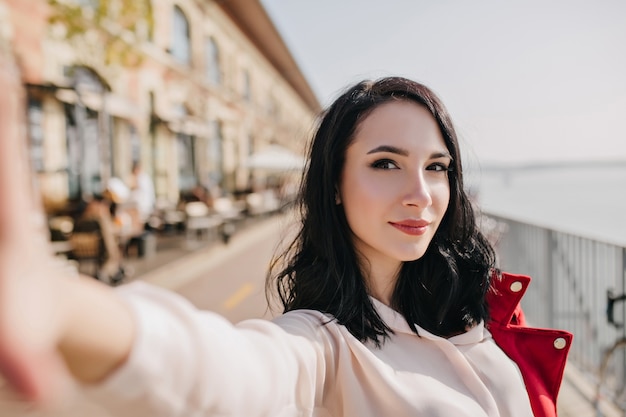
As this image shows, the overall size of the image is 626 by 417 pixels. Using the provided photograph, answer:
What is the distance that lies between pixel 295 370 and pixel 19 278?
2.10 ft

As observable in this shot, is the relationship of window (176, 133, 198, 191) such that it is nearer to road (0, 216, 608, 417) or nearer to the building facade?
the building facade

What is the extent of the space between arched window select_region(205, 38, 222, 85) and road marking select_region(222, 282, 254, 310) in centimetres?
1492

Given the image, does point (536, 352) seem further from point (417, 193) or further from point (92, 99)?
point (92, 99)

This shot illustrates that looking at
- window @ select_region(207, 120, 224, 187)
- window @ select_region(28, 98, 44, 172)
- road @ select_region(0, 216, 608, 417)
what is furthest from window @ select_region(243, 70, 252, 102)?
window @ select_region(28, 98, 44, 172)

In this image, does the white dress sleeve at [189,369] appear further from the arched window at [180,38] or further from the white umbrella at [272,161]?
the white umbrella at [272,161]

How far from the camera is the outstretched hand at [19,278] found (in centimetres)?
37

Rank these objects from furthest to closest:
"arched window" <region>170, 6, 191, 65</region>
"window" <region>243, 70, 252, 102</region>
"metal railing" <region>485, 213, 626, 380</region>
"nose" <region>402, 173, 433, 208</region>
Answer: "window" <region>243, 70, 252, 102</region>, "arched window" <region>170, 6, 191, 65</region>, "metal railing" <region>485, 213, 626, 380</region>, "nose" <region>402, 173, 433, 208</region>

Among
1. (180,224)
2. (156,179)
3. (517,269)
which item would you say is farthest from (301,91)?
(517,269)

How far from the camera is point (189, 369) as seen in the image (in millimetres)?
632

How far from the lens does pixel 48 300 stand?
17.3 inches

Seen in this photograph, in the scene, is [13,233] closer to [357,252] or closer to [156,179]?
[357,252]

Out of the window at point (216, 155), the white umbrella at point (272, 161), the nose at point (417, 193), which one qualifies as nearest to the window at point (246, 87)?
the window at point (216, 155)

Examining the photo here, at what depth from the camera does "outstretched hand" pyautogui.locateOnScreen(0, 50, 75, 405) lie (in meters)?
0.37

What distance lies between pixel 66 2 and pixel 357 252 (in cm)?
973
